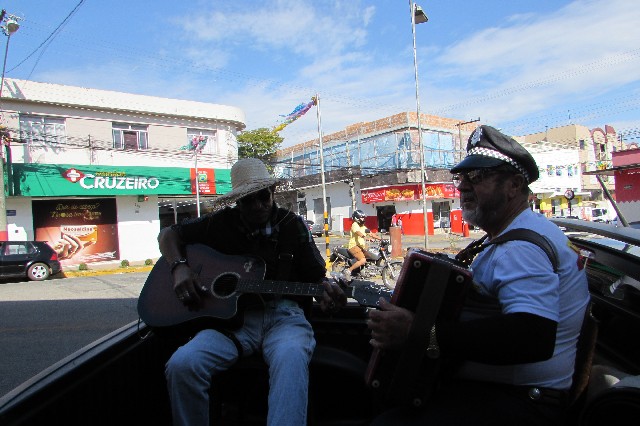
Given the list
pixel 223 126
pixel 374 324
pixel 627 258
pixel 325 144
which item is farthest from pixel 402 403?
pixel 325 144

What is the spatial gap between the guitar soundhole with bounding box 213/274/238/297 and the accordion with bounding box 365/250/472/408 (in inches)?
48.8

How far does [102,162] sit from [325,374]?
1992cm

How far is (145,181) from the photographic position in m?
19.9

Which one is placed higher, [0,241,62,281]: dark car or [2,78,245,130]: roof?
[2,78,245,130]: roof

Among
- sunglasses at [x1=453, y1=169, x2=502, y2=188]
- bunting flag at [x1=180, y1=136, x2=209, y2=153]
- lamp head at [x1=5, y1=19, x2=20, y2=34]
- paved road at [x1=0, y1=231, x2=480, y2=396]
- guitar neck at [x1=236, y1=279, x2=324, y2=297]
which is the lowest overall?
paved road at [x1=0, y1=231, x2=480, y2=396]

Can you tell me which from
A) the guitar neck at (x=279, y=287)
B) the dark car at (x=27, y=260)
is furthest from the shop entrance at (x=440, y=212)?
the guitar neck at (x=279, y=287)

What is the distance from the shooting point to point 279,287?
97.2 inches

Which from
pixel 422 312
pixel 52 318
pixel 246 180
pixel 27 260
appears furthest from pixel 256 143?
pixel 422 312

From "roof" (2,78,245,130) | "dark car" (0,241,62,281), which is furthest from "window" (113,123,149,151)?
"dark car" (0,241,62,281)

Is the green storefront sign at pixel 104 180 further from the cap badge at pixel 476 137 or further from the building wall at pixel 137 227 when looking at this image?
the cap badge at pixel 476 137

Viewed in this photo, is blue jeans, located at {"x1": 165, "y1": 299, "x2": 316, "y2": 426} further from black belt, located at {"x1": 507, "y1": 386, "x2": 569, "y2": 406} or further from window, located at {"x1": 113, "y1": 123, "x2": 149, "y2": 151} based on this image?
window, located at {"x1": 113, "y1": 123, "x2": 149, "y2": 151}

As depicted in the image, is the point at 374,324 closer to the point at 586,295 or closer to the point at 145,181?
the point at 586,295

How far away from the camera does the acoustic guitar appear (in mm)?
2385

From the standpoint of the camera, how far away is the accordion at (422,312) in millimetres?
1440
